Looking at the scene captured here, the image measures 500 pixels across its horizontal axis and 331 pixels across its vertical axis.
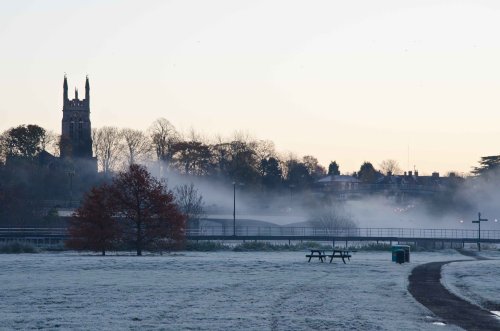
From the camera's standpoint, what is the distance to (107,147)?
600 feet

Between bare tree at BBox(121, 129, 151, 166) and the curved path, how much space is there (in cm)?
13912

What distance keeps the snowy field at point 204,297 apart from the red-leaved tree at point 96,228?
60.3 ft

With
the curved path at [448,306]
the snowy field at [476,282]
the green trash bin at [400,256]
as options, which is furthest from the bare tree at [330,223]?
the curved path at [448,306]

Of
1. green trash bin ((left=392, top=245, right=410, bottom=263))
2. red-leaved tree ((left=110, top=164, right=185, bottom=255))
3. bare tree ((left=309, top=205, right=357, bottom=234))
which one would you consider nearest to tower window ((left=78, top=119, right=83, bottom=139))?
bare tree ((left=309, top=205, right=357, bottom=234))

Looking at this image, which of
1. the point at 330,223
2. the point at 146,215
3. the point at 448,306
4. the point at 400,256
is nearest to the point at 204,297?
the point at 448,306

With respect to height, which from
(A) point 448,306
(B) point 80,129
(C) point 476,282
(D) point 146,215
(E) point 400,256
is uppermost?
(B) point 80,129

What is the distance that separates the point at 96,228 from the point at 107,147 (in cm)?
12159

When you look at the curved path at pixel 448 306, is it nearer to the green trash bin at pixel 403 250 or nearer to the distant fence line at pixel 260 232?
the green trash bin at pixel 403 250

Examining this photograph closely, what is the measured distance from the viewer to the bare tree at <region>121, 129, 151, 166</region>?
175 meters

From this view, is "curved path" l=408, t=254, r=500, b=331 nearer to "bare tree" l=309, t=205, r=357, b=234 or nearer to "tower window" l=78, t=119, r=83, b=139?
"bare tree" l=309, t=205, r=357, b=234

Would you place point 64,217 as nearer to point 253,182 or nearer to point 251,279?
point 253,182

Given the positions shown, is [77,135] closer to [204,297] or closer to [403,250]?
[403,250]

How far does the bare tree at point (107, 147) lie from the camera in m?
180

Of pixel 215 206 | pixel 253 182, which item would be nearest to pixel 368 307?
pixel 215 206
